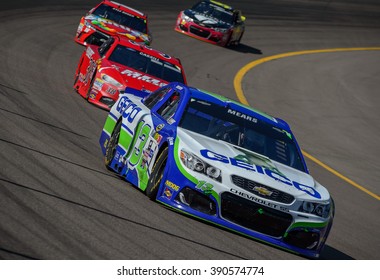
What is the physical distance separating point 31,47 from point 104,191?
1385 cm

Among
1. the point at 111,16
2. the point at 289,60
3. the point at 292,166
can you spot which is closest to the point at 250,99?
the point at 111,16

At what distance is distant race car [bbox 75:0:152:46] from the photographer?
2427 centimetres

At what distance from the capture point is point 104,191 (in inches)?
384

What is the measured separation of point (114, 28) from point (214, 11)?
10635mm

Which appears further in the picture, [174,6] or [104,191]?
[174,6]

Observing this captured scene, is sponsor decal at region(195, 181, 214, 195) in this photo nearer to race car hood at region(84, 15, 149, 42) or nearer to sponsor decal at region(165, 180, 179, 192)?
sponsor decal at region(165, 180, 179, 192)

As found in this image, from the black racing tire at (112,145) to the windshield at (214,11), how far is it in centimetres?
2267

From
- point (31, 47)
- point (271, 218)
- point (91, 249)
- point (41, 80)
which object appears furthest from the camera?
point (31, 47)

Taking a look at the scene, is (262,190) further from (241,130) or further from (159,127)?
(159,127)

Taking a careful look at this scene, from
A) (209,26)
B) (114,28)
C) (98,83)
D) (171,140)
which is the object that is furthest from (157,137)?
(209,26)

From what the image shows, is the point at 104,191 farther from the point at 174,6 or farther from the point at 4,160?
the point at 174,6

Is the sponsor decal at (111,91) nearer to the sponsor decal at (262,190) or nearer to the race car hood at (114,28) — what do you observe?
the sponsor decal at (262,190)

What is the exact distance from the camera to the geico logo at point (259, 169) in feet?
30.3

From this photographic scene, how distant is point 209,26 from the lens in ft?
108
